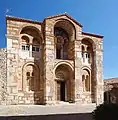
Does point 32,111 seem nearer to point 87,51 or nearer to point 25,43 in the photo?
point 25,43

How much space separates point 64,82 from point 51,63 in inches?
121

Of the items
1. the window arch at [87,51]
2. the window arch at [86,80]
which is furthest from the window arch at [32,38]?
the window arch at [86,80]

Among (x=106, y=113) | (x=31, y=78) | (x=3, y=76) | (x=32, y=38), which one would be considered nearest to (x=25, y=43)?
(x=32, y=38)

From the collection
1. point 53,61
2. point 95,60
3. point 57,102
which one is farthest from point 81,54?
point 57,102

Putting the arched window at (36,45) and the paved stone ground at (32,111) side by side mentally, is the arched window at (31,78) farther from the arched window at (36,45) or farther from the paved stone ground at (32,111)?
the paved stone ground at (32,111)

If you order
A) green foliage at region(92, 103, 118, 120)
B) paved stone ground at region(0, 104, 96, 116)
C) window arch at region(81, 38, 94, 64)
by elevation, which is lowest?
paved stone ground at region(0, 104, 96, 116)

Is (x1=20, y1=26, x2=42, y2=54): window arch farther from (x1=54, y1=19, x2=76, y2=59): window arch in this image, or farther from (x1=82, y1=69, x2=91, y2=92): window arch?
(x1=82, y1=69, x2=91, y2=92): window arch

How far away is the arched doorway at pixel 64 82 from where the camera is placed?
23.9 metres

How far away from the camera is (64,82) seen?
24.4 m

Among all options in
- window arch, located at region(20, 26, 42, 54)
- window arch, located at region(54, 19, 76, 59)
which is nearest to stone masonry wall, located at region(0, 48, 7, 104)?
window arch, located at region(20, 26, 42, 54)

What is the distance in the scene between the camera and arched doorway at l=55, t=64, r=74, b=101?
23.9 metres

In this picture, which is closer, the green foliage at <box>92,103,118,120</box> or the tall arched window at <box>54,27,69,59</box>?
the green foliage at <box>92,103,118,120</box>

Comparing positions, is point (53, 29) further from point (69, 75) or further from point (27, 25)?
point (69, 75)

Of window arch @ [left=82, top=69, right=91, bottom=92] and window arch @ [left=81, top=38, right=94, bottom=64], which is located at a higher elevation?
window arch @ [left=81, top=38, right=94, bottom=64]
